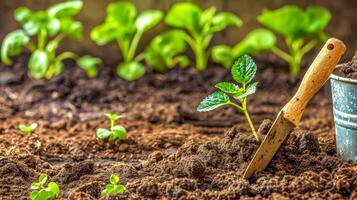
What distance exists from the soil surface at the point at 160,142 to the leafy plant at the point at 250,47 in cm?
11

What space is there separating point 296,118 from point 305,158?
0.19 m

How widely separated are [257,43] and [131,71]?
0.73 metres

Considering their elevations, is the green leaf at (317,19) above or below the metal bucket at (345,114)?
above

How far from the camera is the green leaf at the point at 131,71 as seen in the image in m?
4.60

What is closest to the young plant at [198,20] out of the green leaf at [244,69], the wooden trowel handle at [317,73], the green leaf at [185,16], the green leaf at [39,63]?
the green leaf at [185,16]

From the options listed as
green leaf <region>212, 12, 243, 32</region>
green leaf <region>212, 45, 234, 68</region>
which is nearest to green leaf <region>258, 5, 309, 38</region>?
green leaf <region>212, 12, 243, 32</region>

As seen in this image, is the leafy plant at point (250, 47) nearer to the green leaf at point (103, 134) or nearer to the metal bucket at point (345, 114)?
the green leaf at point (103, 134)

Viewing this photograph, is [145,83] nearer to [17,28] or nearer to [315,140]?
[17,28]

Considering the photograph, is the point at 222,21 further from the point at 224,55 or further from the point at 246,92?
the point at 246,92

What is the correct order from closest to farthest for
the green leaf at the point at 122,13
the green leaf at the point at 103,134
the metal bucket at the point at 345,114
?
the metal bucket at the point at 345,114, the green leaf at the point at 103,134, the green leaf at the point at 122,13

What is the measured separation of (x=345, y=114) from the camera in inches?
109

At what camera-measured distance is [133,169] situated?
296 centimetres

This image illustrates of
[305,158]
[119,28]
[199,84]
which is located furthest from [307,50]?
[305,158]

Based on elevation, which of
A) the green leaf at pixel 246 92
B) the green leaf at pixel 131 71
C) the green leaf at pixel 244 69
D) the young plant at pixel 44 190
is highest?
the green leaf at pixel 244 69
